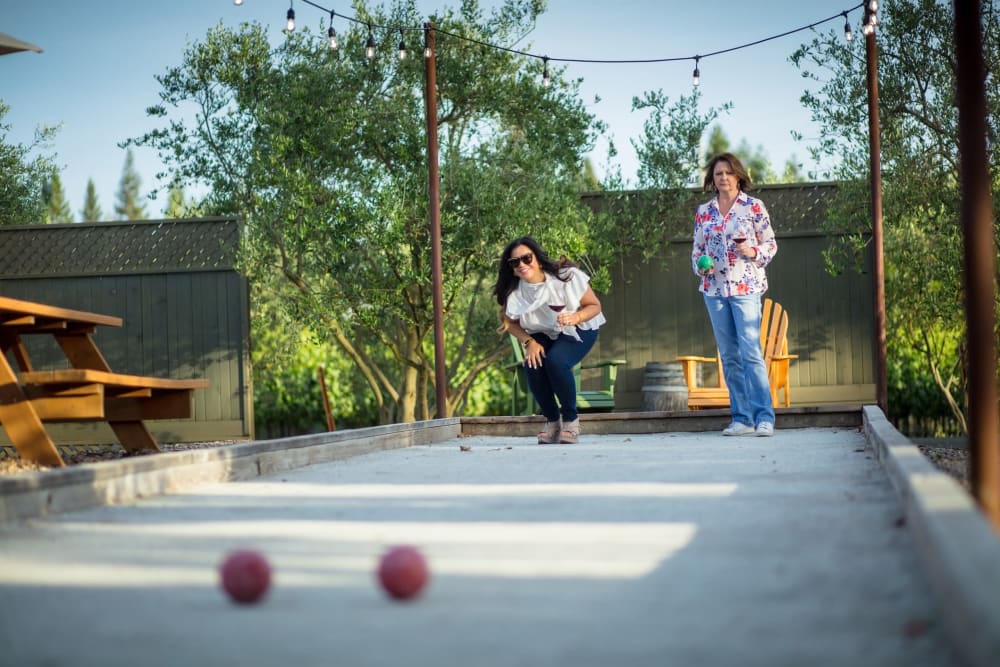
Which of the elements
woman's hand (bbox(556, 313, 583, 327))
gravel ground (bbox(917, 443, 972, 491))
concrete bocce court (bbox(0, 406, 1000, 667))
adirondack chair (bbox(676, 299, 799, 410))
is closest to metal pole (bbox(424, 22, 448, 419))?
adirondack chair (bbox(676, 299, 799, 410))

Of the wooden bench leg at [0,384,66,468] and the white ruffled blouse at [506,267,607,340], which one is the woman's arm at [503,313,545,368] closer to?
the white ruffled blouse at [506,267,607,340]

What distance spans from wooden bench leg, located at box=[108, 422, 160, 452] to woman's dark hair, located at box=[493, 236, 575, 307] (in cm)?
215

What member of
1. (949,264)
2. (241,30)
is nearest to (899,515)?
(949,264)

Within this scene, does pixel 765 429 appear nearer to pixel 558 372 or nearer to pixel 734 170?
pixel 558 372

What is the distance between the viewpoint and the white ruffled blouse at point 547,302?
5.30 m

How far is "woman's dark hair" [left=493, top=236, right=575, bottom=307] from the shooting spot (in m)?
5.30

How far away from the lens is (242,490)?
11.1 feet

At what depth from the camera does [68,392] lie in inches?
187

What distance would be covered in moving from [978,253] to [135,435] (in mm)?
4884

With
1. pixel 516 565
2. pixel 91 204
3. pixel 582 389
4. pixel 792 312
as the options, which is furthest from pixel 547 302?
pixel 91 204

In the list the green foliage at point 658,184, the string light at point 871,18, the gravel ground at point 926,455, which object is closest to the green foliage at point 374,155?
the green foliage at point 658,184

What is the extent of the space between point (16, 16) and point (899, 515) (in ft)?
54.7

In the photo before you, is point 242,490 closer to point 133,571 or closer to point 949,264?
point 133,571

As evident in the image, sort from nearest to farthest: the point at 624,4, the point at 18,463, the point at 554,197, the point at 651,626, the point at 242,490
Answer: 1. the point at 651,626
2. the point at 242,490
3. the point at 18,463
4. the point at 554,197
5. the point at 624,4
